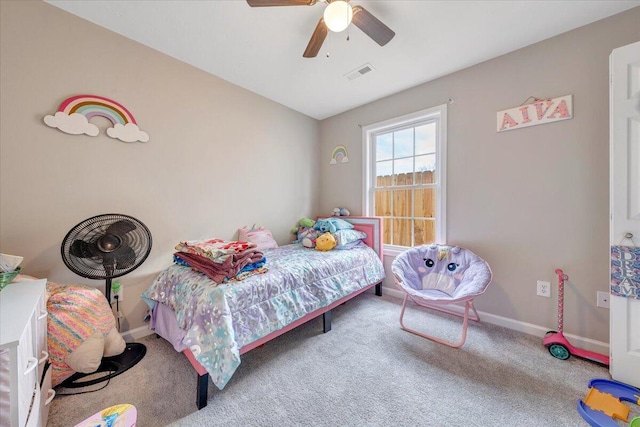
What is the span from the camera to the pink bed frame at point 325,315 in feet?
4.23

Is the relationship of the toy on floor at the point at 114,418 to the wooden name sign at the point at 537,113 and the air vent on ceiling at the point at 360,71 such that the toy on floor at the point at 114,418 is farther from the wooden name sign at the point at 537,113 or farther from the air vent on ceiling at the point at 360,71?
the wooden name sign at the point at 537,113

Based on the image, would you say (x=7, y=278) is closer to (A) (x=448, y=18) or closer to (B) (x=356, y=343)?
(B) (x=356, y=343)

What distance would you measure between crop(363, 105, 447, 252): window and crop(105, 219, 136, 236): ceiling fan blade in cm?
252

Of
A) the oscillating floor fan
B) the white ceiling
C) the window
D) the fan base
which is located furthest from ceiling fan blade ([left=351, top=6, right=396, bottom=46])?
the fan base

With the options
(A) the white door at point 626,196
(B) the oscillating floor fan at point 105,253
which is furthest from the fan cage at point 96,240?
(A) the white door at point 626,196

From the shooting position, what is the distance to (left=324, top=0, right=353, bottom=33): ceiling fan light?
1.33 metres

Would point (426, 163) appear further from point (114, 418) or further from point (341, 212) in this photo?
point (114, 418)

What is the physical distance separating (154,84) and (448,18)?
2492 mm

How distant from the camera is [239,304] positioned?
56.7 inches

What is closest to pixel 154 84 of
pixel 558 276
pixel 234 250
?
pixel 234 250

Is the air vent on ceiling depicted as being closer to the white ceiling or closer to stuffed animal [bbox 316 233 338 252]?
the white ceiling

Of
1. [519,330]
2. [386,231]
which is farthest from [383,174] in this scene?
[519,330]

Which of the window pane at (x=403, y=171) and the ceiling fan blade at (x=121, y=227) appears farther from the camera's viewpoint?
the window pane at (x=403, y=171)

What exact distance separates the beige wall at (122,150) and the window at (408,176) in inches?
55.6
